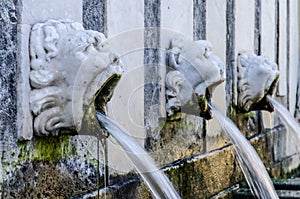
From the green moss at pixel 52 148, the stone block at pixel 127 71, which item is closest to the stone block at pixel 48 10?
the stone block at pixel 127 71

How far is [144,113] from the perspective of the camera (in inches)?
127

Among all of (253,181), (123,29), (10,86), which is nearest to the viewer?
Answer: (10,86)

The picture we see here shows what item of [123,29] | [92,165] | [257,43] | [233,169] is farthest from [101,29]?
[257,43]

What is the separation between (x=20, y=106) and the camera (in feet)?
7.79

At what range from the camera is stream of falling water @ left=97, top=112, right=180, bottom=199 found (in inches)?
103

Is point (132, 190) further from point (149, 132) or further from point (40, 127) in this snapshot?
point (40, 127)

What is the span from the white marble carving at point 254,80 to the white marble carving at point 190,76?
2.74 feet

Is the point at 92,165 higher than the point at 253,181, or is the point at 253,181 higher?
the point at 92,165

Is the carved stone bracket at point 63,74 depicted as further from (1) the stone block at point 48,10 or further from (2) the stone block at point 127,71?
(2) the stone block at point 127,71

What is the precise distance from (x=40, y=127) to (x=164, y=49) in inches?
44.0

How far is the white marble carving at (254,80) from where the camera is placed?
4.31 meters

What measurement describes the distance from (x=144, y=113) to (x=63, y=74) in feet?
2.76

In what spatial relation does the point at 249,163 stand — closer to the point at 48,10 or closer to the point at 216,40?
the point at 216,40

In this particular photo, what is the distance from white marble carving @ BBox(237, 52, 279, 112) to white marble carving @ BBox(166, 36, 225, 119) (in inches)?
32.9
